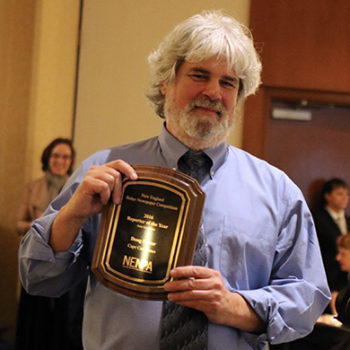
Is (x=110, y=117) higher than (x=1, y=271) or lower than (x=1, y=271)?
higher

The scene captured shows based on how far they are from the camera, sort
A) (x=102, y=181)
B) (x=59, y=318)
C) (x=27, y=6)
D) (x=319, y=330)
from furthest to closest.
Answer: (x=27, y=6) → (x=59, y=318) → (x=319, y=330) → (x=102, y=181)

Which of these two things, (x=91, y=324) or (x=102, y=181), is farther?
(x=91, y=324)

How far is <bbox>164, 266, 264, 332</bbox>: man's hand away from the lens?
1128 mm

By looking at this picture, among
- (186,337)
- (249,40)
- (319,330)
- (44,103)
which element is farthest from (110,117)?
(186,337)

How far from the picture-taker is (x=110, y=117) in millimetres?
4316

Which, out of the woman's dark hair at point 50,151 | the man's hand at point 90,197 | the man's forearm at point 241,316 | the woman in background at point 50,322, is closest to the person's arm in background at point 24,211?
the woman's dark hair at point 50,151

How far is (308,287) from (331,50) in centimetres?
347

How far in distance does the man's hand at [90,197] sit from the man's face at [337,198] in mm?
3406

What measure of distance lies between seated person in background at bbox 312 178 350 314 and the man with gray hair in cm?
278

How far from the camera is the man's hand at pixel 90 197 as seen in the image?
118cm

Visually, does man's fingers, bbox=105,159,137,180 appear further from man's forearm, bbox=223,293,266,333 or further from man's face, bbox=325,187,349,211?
man's face, bbox=325,187,349,211

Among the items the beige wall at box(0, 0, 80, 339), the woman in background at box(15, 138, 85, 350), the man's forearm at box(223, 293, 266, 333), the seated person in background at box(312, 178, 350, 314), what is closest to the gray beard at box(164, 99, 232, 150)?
the man's forearm at box(223, 293, 266, 333)

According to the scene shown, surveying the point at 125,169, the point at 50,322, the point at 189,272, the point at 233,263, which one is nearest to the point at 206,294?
the point at 189,272

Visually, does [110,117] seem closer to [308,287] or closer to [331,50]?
[331,50]
